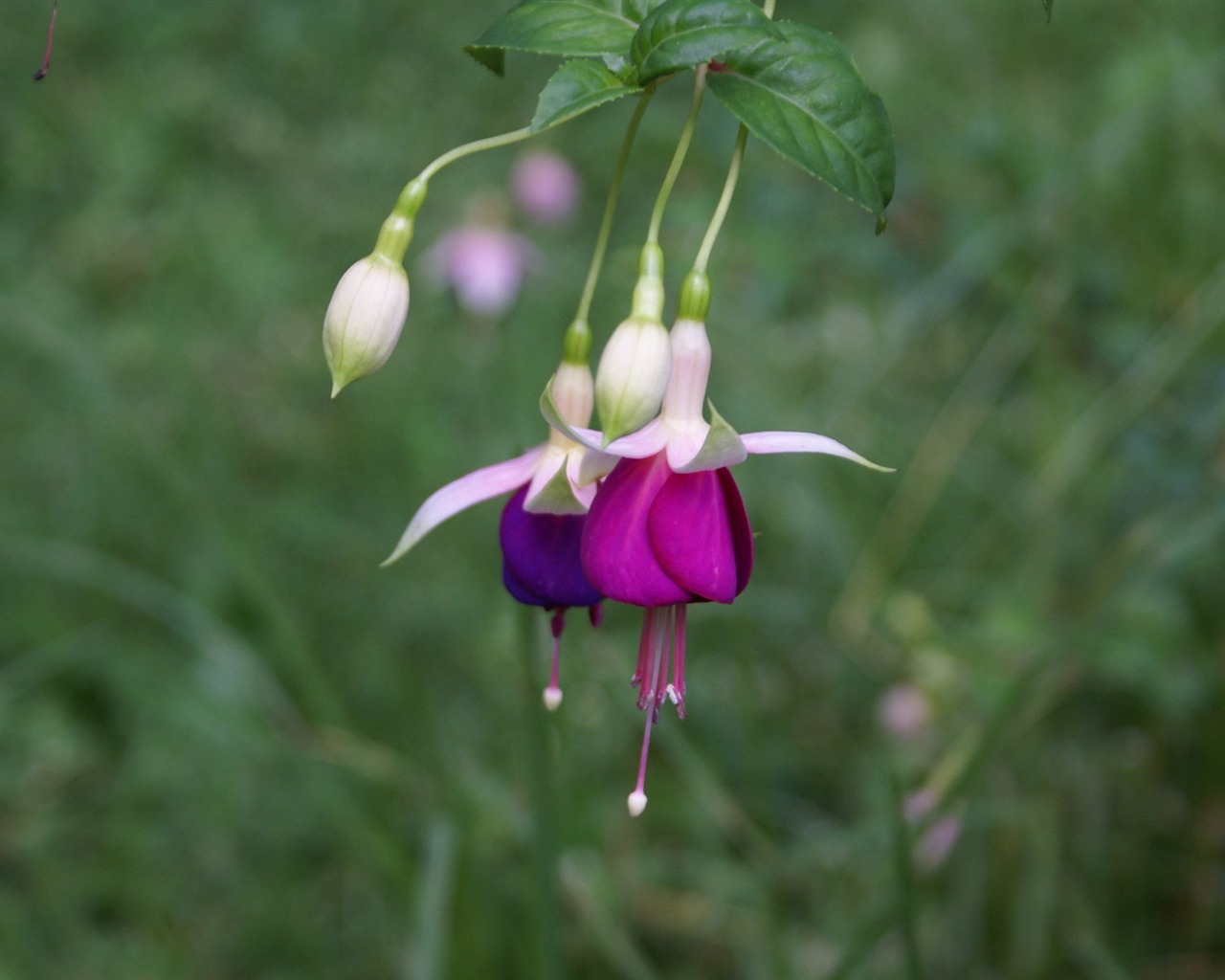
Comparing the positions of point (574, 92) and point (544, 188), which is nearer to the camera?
point (574, 92)

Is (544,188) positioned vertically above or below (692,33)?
below

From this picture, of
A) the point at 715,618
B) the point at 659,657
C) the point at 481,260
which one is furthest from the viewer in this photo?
the point at 481,260

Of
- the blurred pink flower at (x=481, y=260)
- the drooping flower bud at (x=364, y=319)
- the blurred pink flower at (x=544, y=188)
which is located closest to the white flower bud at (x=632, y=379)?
the drooping flower bud at (x=364, y=319)

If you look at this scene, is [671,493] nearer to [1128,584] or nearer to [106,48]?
[1128,584]

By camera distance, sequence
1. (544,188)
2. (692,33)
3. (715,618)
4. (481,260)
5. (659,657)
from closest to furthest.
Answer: (692,33)
(659,657)
(715,618)
(481,260)
(544,188)

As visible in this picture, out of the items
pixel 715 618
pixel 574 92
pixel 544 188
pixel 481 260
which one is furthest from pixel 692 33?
pixel 544 188

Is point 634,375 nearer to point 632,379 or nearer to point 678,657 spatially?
point 632,379

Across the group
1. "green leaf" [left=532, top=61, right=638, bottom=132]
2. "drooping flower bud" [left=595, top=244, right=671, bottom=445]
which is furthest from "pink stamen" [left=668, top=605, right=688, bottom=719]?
"green leaf" [left=532, top=61, right=638, bottom=132]
